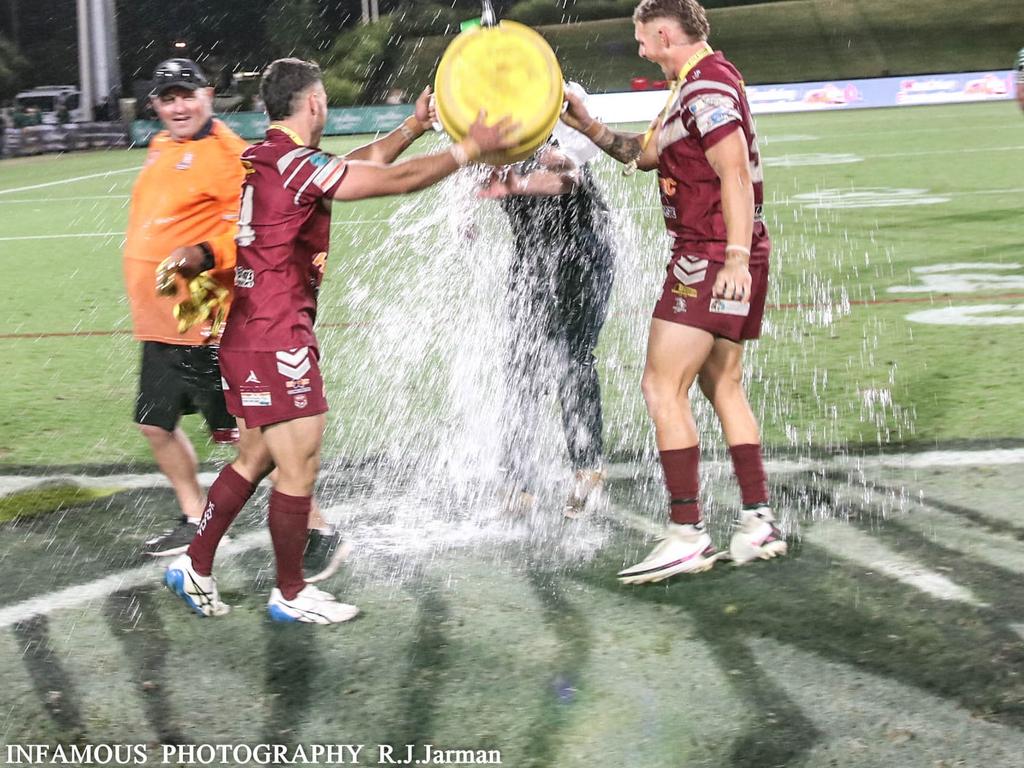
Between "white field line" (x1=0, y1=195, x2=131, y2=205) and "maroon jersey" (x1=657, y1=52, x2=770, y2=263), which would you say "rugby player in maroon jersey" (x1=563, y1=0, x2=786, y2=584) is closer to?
"maroon jersey" (x1=657, y1=52, x2=770, y2=263)

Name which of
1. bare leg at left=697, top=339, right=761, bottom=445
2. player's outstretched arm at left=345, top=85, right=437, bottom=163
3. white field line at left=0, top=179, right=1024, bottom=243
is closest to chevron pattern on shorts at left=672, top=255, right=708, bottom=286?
bare leg at left=697, top=339, right=761, bottom=445

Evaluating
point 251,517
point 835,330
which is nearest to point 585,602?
point 251,517

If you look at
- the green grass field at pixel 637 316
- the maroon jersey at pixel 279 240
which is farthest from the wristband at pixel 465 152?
the green grass field at pixel 637 316

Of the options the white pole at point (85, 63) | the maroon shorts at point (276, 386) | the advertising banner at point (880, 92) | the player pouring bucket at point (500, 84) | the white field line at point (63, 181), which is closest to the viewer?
the maroon shorts at point (276, 386)

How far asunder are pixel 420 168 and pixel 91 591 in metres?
1.84

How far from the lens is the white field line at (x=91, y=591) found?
429 cm

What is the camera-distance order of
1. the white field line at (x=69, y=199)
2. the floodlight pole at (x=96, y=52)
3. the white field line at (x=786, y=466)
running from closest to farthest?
the white field line at (x=786, y=466) < the white field line at (x=69, y=199) < the floodlight pole at (x=96, y=52)

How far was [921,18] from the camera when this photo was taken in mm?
59438

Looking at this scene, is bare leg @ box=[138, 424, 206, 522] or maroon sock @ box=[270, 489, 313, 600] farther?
bare leg @ box=[138, 424, 206, 522]

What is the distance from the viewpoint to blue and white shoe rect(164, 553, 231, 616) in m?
4.19

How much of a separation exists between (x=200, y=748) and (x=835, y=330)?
615 cm

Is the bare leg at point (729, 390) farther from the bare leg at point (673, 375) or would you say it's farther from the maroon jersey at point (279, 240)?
the maroon jersey at point (279, 240)

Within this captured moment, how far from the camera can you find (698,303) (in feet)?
14.6

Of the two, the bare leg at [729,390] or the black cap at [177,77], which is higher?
the black cap at [177,77]
